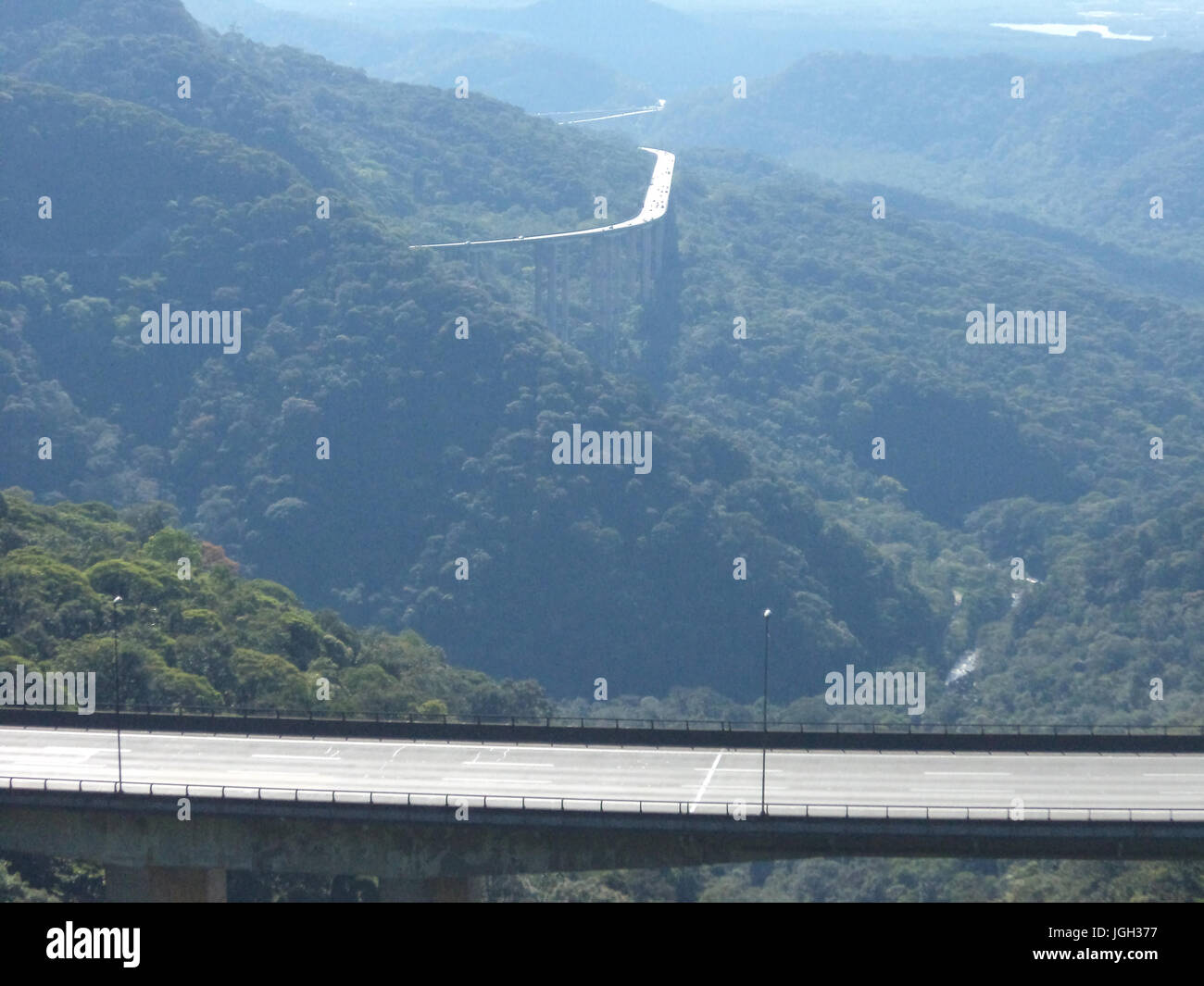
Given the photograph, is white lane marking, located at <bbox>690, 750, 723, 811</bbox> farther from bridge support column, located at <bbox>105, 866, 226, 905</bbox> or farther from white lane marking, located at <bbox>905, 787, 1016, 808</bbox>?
bridge support column, located at <bbox>105, 866, 226, 905</bbox>

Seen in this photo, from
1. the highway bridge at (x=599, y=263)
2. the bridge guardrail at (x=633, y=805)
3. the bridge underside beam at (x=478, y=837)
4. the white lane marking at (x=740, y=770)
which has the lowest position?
the bridge underside beam at (x=478, y=837)

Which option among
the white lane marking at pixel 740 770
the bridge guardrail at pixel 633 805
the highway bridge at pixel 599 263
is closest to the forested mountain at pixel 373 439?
the highway bridge at pixel 599 263

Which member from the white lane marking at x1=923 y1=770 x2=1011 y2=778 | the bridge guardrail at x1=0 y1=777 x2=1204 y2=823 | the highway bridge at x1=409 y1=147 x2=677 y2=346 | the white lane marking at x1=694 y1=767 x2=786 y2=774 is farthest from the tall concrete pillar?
the bridge guardrail at x1=0 y1=777 x2=1204 y2=823

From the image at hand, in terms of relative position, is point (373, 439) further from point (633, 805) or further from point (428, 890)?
point (633, 805)

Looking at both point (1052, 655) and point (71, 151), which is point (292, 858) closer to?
point (1052, 655)

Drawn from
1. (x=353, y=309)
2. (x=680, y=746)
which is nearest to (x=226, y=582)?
(x=680, y=746)

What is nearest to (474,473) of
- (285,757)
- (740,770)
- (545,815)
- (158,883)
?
(285,757)

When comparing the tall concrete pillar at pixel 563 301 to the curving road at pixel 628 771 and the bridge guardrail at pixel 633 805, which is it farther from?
the bridge guardrail at pixel 633 805
